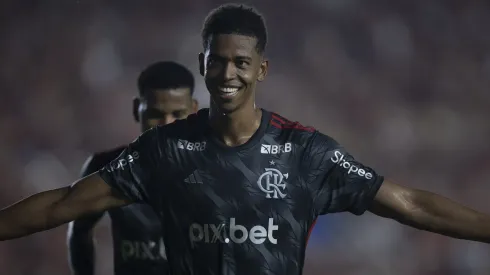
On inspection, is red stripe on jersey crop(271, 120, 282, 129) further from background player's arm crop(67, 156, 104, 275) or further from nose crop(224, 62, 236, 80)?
background player's arm crop(67, 156, 104, 275)

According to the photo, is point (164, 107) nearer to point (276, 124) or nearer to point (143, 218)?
point (143, 218)

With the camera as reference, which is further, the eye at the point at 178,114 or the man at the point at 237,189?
the eye at the point at 178,114

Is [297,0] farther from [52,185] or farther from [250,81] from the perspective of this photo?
[250,81]

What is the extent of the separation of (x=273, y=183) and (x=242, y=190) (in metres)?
0.11

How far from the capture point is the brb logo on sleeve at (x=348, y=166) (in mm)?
2574

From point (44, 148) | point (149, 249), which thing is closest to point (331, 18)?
point (44, 148)

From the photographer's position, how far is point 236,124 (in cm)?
264

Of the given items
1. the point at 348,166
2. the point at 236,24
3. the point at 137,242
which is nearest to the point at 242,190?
the point at 348,166

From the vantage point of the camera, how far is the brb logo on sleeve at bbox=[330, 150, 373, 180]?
2574 mm

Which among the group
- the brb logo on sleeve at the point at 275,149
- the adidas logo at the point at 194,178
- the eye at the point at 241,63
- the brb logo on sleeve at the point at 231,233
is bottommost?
the brb logo on sleeve at the point at 231,233

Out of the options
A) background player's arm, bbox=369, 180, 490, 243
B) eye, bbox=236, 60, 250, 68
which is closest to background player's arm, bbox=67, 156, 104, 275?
eye, bbox=236, 60, 250, 68

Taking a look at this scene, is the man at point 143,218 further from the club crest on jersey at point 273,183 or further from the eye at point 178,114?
the club crest on jersey at point 273,183

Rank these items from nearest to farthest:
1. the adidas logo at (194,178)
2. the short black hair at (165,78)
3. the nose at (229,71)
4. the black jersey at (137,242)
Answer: the nose at (229,71) < the adidas logo at (194,178) < the black jersey at (137,242) < the short black hair at (165,78)

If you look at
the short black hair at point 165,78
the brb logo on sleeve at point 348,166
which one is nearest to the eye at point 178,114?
the short black hair at point 165,78
